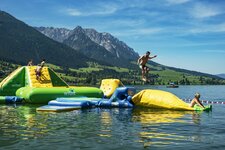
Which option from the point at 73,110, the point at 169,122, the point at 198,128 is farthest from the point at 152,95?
the point at 198,128

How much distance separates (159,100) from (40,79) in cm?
1890

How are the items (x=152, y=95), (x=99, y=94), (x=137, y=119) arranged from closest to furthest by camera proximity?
1. (x=137, y=119)
2. (x=152, y=95)
3. (x=99, y=94)

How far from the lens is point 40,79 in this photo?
48.5m

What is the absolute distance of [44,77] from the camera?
4909 centimetres

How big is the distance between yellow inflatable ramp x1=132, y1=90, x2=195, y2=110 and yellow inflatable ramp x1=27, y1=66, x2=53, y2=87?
14594 mm

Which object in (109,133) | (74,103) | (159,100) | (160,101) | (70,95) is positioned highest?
(70,95)

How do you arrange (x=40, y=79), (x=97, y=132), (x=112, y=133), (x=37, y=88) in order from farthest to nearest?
1. (x=40, y=79)
2. (x=37, y=88)
3. (x=97, y=132)
4. (x=112, y=133)

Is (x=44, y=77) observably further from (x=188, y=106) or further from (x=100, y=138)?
(x=100, y=138)

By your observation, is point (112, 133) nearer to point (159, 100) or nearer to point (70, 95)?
point (159, 100)

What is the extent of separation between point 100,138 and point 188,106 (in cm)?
1788

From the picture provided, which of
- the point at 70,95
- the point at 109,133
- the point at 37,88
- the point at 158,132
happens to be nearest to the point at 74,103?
the point at 70,95

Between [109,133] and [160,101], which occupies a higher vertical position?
[160,101]

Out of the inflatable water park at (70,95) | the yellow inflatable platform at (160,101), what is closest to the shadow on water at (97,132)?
the yellow inflatable platform at (160,101)

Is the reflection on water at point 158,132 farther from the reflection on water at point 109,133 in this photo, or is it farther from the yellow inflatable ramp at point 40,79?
the yellow inflatable ramp at point 40,79
